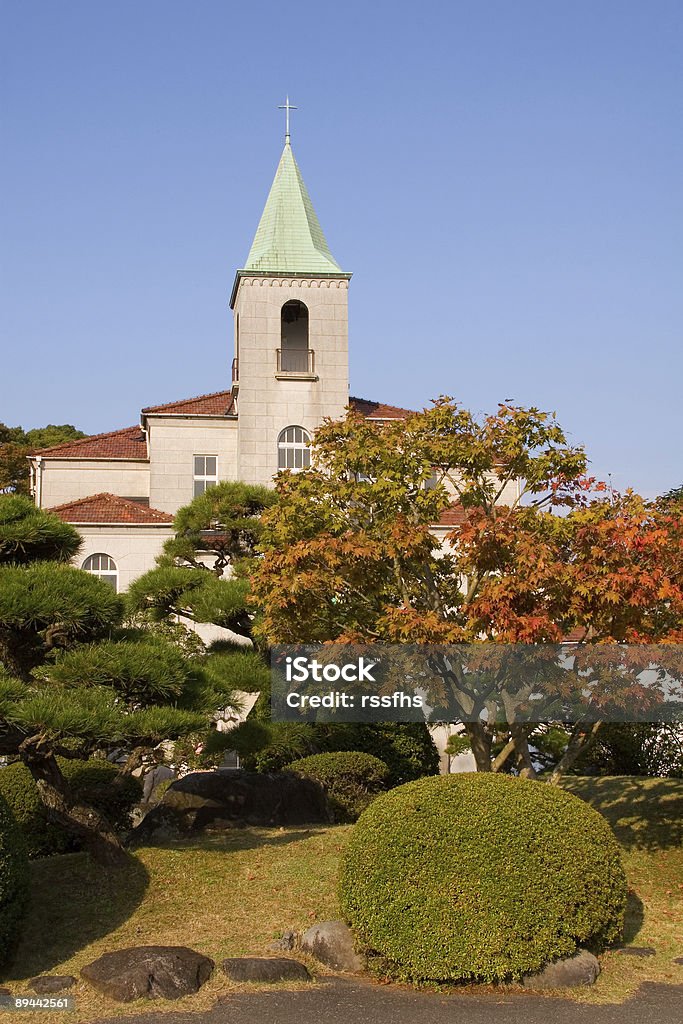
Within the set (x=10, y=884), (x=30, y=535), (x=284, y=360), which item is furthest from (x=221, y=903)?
(x=284, y=360)

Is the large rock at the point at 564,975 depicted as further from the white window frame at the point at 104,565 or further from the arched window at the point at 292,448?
the arched window at the point at 292,448

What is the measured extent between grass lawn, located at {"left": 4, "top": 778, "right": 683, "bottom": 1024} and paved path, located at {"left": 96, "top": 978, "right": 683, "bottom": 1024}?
275mm

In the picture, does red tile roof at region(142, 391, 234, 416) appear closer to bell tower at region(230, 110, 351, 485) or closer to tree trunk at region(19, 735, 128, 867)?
bell tower at region(230, 110, 351, 485)

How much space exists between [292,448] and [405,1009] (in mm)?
23242

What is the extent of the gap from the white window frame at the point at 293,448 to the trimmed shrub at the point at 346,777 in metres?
15.0

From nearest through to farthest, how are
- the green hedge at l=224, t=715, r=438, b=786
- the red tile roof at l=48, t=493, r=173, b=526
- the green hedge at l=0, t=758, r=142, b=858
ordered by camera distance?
the green hedge at l=0, t=758, r=142, b=858, the green hedge at l=224, t=715, r=438, b=786, the red tile roof at l=48, t=493, r=173, b=526

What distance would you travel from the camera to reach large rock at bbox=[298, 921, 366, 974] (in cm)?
1038

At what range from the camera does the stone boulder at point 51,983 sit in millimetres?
9648

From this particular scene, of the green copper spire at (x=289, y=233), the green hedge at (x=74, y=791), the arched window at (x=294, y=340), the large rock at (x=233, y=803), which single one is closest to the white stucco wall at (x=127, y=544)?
the arched window at (x=294, y=340)

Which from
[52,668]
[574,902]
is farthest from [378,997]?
[52,668]

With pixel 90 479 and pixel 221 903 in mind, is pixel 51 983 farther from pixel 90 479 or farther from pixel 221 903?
pixel 90 479

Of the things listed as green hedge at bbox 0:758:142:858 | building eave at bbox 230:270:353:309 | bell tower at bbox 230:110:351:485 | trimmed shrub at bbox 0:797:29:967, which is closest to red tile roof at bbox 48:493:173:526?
bell tower at bbox 230:110:351:485

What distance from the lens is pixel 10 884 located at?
32.5ft

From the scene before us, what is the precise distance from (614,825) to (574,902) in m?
6.00
